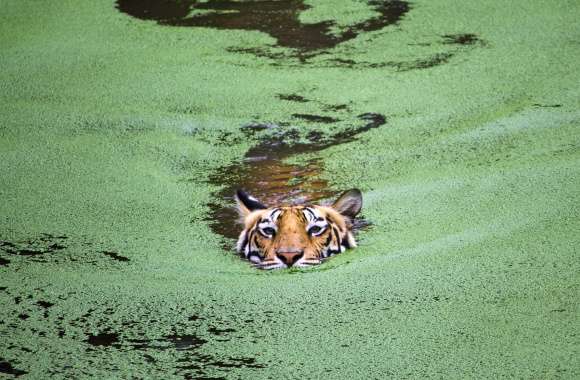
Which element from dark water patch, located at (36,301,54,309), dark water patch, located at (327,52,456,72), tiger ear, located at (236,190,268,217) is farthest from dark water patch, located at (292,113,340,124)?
dark water patch, located at (36,301,54,309)

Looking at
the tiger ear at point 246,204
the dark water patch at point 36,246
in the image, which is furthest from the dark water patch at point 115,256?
the tiger ear at point 246,204

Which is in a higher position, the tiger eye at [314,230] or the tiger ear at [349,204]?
the tiger ear at [349,204]

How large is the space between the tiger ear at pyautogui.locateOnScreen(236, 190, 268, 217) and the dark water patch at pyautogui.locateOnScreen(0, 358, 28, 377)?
1.20 m

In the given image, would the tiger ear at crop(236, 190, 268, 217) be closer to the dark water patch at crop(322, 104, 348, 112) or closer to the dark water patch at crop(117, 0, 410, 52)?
the dark water patch at crop(322, 104, 348, 112)

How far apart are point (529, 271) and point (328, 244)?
0.72 meters

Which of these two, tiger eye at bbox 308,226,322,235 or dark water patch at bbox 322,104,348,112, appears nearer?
tiger eye at bbox 308,226,322,235

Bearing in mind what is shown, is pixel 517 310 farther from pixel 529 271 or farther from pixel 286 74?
pixel 286 74

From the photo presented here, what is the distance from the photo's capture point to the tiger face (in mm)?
3246

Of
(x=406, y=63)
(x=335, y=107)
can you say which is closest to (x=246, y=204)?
(x=335, y=107)

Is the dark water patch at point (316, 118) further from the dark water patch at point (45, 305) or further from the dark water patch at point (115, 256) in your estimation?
the dark water patch at point (45, 305)

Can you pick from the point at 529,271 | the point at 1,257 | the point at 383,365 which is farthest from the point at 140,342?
the point at 529,271

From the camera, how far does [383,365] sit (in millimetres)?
2414

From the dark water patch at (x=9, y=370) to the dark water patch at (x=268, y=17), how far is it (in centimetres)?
295

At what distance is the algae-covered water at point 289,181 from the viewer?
256 centimetres
